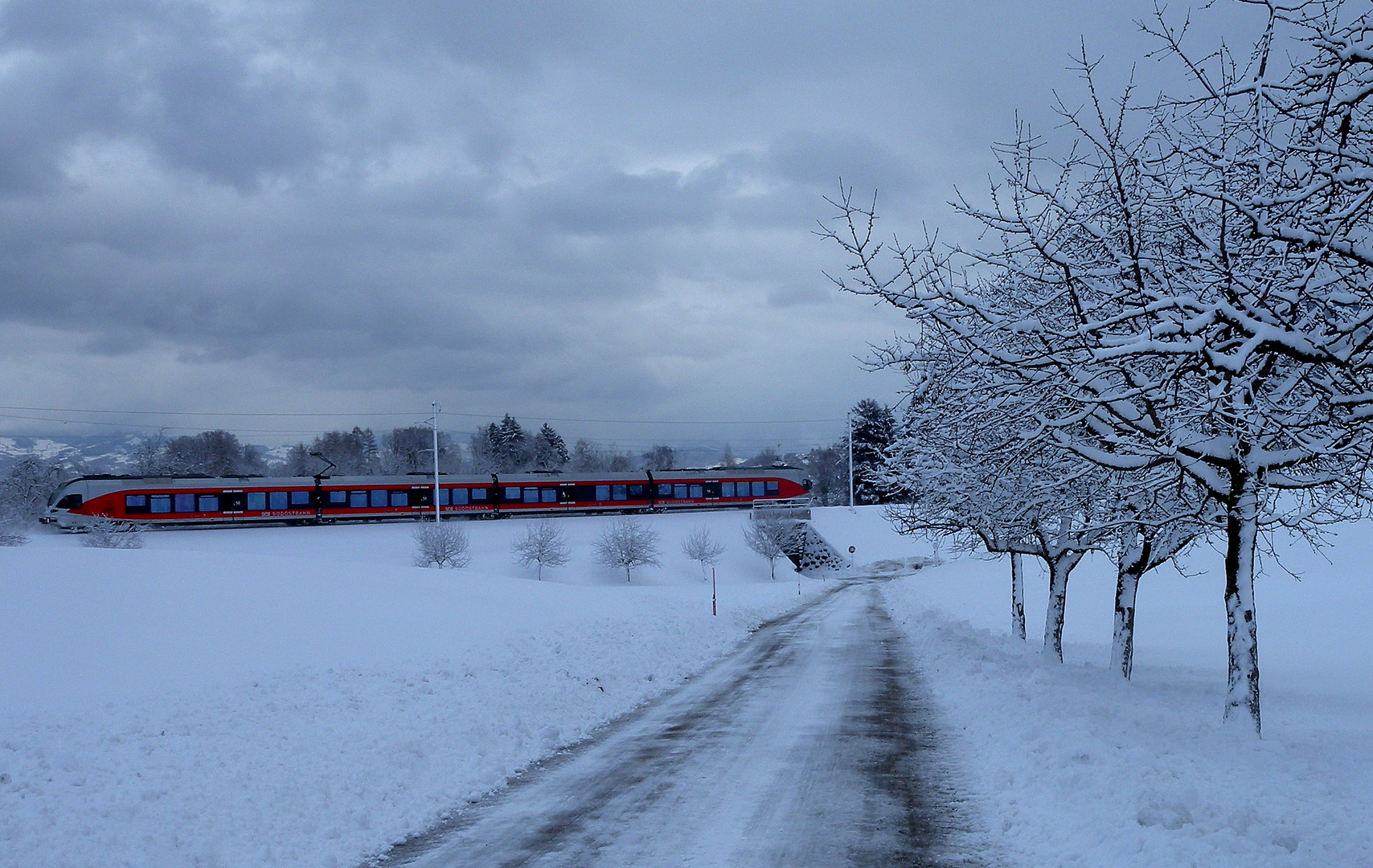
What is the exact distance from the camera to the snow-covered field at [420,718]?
23.1 ft

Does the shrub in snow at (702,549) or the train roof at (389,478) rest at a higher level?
the train roof at (389,478)

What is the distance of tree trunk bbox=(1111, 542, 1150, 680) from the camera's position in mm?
15602

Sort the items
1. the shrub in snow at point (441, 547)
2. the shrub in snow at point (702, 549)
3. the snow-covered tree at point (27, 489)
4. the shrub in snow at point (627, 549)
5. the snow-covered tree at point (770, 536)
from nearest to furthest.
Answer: the shrub in snow at point (441, 547) → the snow-covered tree at point (27, 489) → the shrub in snow at point (627, 549) → the shrub in snow at point (702, 549) → the snow-covered tree at point (770, 536)

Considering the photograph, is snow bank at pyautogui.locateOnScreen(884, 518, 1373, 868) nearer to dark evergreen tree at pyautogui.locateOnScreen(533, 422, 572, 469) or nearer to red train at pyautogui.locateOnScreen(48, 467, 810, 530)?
red train at pyautogui.locateOnScreen(48, 467, 810, 530)

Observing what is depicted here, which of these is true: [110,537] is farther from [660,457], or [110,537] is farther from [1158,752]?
[660,457]

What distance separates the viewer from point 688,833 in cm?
744

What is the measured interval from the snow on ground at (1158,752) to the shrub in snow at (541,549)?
2944 cm

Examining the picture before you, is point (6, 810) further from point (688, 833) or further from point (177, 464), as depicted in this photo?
point (177, 464)

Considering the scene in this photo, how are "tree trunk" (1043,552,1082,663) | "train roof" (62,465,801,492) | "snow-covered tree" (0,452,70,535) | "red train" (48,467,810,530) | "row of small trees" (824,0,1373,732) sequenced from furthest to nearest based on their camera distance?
1. "train roof" (62,465,801,492)
2. "red train" (48,467,810,530)
3. "snow-covered tree" (0,452,70,535)
4. "tree trunk" (1043,552,1082,663)
5. "row of small trees" (824,0,1373,732)

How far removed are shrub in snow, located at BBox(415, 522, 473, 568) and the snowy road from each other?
35008 millimetres

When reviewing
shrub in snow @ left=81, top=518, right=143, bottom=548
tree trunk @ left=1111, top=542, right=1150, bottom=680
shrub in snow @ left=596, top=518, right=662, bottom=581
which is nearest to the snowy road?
tree trunk @ left=1111, top=542, right=1150, bottom=680

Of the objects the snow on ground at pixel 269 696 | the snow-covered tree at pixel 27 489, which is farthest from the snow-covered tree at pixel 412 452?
the snow on ground at pixel 269 696

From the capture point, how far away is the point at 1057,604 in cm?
1928

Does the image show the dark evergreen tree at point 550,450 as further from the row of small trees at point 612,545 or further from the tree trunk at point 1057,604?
the tree trunk at point 1057,604
